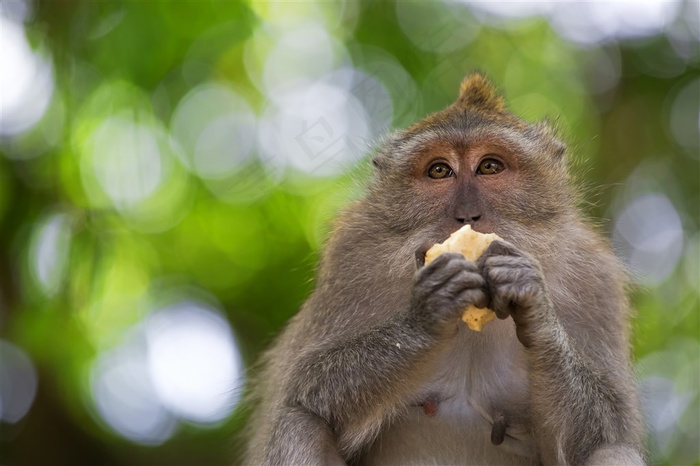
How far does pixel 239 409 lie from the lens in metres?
8.27

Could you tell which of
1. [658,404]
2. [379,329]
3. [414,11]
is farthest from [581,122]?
[379,329]

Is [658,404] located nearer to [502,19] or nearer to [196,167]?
[502,19]

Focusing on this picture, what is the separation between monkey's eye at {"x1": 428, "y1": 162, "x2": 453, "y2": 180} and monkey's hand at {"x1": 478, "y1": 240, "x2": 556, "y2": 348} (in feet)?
3.26

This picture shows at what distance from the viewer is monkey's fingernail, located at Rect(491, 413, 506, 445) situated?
5523mm

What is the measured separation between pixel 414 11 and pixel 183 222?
4126mm

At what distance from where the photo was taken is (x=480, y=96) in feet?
22.3

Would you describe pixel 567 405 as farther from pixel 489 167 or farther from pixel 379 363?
pixel 489 167

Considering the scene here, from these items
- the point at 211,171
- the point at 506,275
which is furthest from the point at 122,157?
the point at 506,275

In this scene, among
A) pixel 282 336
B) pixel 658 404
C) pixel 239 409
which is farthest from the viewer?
pixel 658 404

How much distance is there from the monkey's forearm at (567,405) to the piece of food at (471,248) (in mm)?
402

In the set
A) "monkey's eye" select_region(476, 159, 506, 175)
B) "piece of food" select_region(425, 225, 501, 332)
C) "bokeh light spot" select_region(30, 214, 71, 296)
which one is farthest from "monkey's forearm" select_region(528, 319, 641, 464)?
"bokeh light spot" select_region(30, 214, 71, 296)

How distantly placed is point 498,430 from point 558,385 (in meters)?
0.48

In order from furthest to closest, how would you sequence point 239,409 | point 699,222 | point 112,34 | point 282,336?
point 699,222 → point 112,34 → point 239,409 → point 282,336

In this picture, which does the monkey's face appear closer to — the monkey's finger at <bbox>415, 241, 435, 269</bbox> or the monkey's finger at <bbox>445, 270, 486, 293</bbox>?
the monkey's finger at <bbox>415, 241, 435, 269</bbox>
